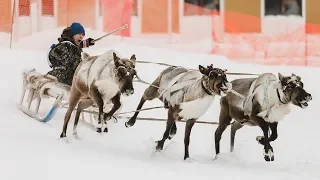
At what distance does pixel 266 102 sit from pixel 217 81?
0.41m

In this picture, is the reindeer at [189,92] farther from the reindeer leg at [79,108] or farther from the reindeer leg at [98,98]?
the reindeer leg at [79,108]

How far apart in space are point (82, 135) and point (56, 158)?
1.19 meters

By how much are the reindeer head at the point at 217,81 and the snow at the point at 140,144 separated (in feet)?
1.75

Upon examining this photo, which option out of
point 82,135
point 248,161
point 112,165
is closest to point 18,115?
point 82,135

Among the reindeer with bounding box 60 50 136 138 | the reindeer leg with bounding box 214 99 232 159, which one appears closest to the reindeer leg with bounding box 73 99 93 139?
the reindeer with bounding box 60 50 136 138

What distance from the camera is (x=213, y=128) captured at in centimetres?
593

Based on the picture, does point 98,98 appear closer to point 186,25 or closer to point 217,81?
point 217,81

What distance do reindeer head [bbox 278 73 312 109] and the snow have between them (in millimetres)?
488

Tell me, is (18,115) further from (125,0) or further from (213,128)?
(125,0)

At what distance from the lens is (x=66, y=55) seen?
502cm

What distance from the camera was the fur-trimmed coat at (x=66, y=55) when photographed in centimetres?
502

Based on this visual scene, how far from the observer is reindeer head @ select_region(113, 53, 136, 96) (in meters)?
4.06

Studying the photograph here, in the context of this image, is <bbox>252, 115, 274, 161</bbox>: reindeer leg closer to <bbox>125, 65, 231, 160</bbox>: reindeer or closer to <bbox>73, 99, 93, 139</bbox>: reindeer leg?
<bbox>125, 65, 231, 160</bbox>: reindeer

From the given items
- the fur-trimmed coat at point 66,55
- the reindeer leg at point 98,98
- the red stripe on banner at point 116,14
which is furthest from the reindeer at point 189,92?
the red stripe on banner at point 116,14
